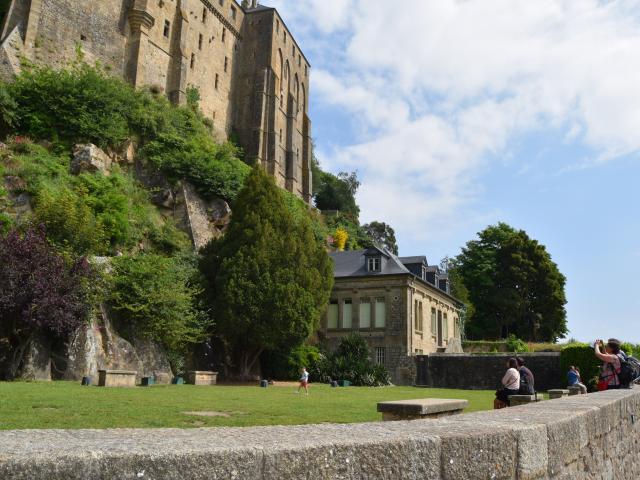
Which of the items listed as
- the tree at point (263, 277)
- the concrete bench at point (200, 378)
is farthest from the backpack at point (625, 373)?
the tree at point (263, 277)

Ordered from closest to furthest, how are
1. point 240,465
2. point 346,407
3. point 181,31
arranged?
1. point 240,465
2. point 346,407
3. point 181,31

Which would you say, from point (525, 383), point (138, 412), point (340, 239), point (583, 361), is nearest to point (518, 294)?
point (340, 239)

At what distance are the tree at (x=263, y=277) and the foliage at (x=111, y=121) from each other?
7.47 m

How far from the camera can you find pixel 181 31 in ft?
159

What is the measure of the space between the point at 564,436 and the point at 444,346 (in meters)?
37.8

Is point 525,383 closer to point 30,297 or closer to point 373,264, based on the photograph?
point 30,297

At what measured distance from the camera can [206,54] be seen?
53.1 metres

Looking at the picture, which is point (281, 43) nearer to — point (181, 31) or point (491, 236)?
point (181, 31)

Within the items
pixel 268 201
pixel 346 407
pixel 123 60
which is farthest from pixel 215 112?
pixel 346 407

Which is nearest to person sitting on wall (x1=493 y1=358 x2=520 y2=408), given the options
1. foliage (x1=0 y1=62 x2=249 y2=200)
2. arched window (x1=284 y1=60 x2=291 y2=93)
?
foliage (x1=0 y1=62 x2=249 y2=200)

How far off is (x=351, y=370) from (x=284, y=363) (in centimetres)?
364

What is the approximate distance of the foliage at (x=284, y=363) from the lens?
99.8 ft

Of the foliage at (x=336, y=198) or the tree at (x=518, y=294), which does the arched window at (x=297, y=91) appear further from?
the tree at (x=518, y=294)

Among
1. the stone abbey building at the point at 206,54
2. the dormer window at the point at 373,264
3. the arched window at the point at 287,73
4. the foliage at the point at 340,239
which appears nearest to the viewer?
the dormer window at the point at 373,264
